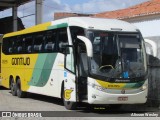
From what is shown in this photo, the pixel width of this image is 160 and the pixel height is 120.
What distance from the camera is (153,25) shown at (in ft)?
69.0

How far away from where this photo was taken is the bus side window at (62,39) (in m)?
17.2

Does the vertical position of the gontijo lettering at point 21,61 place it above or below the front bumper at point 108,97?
→ above

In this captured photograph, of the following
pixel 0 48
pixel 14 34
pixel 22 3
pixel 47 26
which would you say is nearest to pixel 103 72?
pixel 47 26

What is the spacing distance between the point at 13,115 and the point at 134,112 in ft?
14.6

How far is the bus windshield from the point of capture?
15297 millimetres

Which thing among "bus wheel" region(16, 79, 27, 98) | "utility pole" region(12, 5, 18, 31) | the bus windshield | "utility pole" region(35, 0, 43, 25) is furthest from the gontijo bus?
"utility pole" region(12, 5, 18, 31)

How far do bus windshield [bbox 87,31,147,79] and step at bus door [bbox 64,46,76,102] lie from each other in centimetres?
118

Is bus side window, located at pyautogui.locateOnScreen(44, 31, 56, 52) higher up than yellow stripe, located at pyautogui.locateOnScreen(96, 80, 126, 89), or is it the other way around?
bus side window, located at pyautogui.locateOnScreen(44, 31, 56, 52)

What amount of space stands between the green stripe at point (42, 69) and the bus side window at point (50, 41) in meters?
0.25

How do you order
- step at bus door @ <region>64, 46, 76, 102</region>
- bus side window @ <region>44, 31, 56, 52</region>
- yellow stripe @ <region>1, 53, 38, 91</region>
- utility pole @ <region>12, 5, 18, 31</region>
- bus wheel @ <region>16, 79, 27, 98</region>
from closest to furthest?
1. step at bus door @ <region>64, 46, 76, 102</region>
2. bus side window @ <region>44, 31, 56, 52</region>
3. yellow stripe @ <region>1, 53, 38, 91</region>
4. bus wheel @ <region>16, 79, 27, 98</region>
5. utility pole @ <region>12, 5, 18, 31</region>

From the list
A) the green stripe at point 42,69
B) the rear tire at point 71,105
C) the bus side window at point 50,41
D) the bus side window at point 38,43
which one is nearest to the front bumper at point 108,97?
the rear tire at point 71,105

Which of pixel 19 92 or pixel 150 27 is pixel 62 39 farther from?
pixel 19 92

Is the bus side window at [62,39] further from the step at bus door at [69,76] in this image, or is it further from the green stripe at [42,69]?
the green stripe at [42,69]

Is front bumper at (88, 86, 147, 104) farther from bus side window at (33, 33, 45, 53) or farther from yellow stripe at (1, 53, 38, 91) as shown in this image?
yellow stripe at (1, 53, 38, 91)
